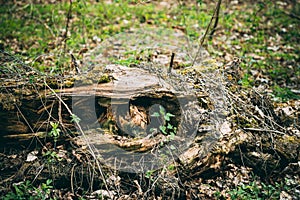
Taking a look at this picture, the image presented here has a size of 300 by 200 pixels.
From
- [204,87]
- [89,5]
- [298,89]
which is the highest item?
[89,5]

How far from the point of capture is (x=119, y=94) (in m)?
2.84

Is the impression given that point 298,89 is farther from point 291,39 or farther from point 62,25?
point 62,25

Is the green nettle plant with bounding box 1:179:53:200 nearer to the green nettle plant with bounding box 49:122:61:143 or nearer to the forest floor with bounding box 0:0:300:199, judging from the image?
the forest floor with bounding box 0:0:300:199

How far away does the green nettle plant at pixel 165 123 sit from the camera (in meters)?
2.84

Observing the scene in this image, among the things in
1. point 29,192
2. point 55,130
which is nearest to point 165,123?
point 55,130

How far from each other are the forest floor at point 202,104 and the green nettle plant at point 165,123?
0.30m

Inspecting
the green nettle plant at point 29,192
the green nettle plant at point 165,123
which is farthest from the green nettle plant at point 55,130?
the green nettle plant at point 165,123

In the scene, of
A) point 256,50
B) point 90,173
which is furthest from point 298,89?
point 90,173

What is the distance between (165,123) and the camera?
3021 mm

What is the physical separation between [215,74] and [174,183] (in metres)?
1.29

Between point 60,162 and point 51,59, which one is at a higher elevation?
point 51,59

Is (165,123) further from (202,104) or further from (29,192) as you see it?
(29,192)

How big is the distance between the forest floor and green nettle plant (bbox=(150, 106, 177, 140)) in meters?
0.30

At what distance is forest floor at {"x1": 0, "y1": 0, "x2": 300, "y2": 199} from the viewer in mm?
2801
